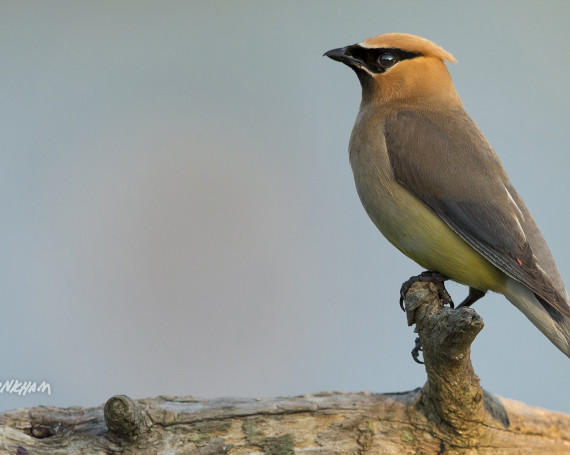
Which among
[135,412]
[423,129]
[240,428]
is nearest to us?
[135,412]

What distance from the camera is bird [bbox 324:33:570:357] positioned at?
3969 millimetres

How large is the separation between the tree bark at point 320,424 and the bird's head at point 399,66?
4.39 ft

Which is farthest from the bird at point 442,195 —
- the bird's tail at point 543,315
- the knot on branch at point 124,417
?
the knot on branch at point 124,417

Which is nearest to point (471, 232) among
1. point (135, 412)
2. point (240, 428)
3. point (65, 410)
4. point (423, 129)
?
point (423, 129)

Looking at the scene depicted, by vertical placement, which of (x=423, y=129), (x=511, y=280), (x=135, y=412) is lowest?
(x=135, y=412)

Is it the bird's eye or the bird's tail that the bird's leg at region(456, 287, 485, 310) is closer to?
the bird's tail

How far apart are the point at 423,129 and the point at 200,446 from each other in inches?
81.3

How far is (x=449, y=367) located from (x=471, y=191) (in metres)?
1.11

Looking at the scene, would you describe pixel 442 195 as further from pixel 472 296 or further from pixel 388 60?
pixel 388 60

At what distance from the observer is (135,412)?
346 centimetres

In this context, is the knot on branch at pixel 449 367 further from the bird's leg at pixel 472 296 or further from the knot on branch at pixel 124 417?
the knot on branch at pixel 124 417

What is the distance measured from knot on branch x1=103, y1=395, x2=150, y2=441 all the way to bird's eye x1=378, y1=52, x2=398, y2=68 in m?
2.44

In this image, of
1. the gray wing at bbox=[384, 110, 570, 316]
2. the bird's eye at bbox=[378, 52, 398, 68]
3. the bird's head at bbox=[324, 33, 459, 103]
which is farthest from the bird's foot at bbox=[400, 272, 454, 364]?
the bird's eye at bbox=[378, 52, 398, 68]

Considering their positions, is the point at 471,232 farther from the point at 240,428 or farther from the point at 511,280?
the point at 240,428
